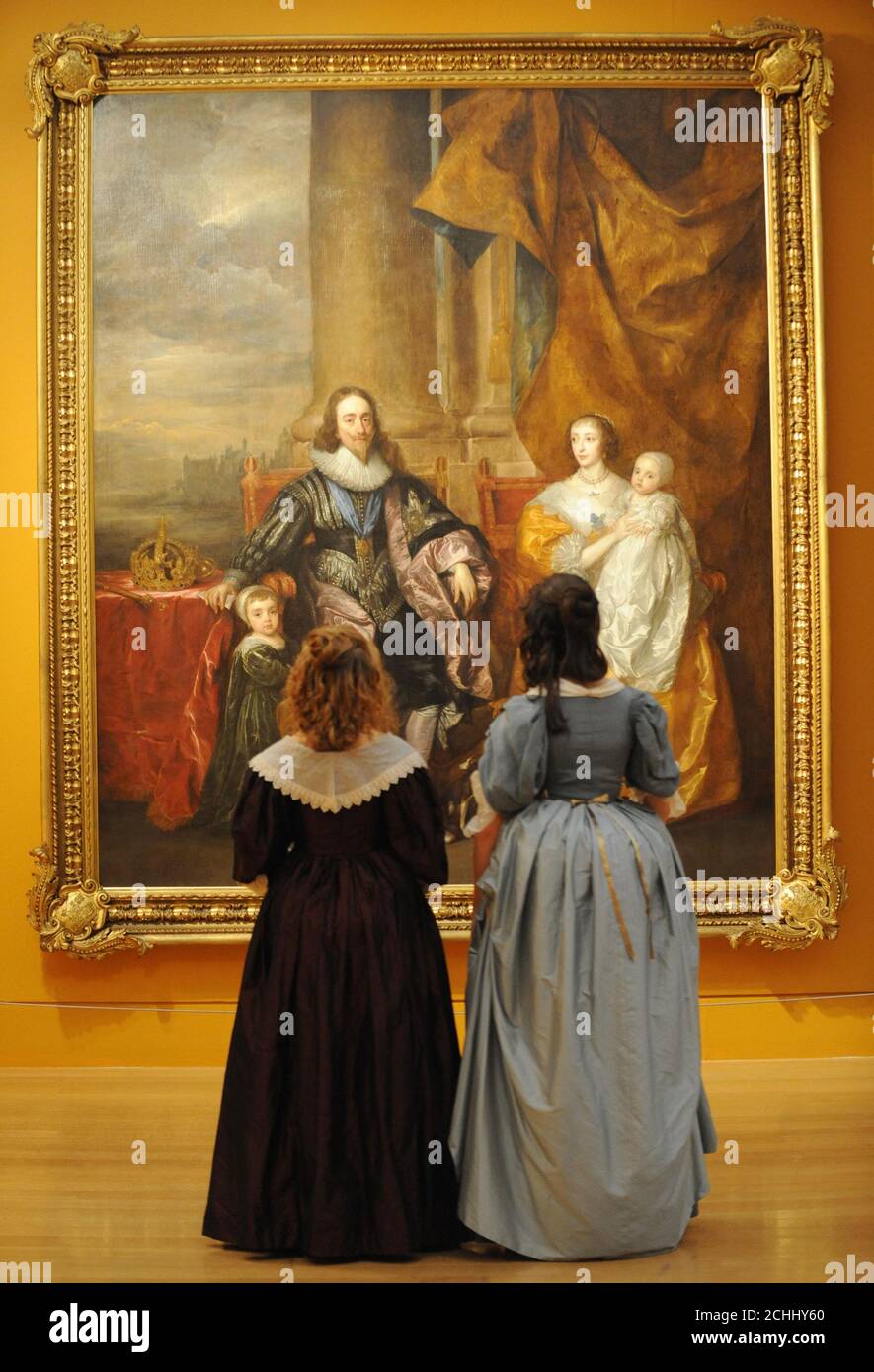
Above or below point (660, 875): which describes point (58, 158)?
above

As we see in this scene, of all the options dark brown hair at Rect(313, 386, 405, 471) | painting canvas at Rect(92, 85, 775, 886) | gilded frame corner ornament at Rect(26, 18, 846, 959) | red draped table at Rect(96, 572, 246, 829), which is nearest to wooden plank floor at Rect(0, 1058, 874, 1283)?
gilded frame corner ornament at Rect(26, 18, 846, 959)

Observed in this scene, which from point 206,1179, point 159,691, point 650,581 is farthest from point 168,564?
point 206,1179

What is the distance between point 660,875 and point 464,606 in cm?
259

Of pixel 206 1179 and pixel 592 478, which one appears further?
pixel 592 478

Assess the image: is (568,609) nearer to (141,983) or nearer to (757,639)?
(757,639)

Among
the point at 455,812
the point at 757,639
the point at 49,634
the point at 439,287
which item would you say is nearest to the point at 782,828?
the point at 757,639

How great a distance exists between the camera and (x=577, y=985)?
4.46 m

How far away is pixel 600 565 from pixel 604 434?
0.61 m

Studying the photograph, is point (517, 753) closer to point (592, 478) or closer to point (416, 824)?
point (416, 824)

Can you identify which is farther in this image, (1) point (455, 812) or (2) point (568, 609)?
(1) point (455, 812)

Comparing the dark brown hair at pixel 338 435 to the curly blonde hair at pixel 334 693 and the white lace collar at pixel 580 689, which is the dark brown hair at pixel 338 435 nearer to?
the curly blonde hair at pixel 334 693

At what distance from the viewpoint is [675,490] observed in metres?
6.94

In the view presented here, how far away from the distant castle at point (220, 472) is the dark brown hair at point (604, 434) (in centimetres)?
130


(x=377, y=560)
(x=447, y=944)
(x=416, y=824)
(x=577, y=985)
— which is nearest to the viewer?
(x=577, y=985)
